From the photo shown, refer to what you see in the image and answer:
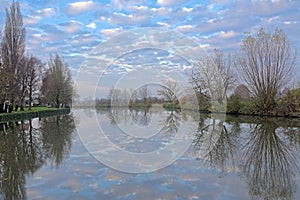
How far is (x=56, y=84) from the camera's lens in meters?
38.8

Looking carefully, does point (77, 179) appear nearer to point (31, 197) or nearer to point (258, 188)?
point (31, 197)

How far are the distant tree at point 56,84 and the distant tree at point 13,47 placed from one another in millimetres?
13743

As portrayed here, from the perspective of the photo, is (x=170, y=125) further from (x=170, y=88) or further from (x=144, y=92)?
(x=170, y=88)

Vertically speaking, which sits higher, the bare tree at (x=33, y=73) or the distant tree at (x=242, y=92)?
the bare tree at (x=33, y=73)

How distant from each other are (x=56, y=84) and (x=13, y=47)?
51.8ft

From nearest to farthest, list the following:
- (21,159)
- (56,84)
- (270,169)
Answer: (270,169) → (21,159) → (56,84)

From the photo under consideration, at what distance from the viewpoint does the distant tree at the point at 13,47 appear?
22706 mm

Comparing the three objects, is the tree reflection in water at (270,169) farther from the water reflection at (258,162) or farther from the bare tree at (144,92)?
the bare tree at (144,92)

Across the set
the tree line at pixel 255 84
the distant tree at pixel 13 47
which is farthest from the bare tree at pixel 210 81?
the distant tree at pixel 13 47

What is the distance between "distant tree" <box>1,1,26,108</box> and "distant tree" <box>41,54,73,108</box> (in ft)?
45.1

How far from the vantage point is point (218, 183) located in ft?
15.5

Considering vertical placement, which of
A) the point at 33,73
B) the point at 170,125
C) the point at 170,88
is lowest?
the point at 170,125

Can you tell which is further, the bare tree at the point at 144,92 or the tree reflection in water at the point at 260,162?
the bare tree at the point at 144,92

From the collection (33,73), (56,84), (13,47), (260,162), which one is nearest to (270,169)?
(260,162)
